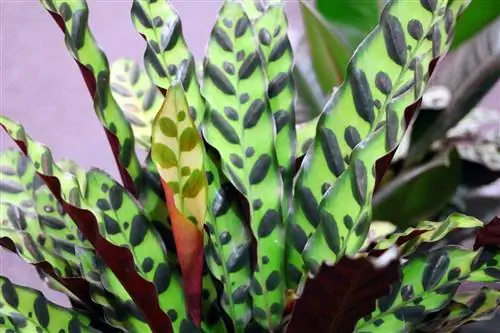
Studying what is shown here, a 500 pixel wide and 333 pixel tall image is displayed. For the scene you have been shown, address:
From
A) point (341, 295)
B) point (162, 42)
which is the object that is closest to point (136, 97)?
point (162, 42)

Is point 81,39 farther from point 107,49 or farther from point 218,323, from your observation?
point 107,49

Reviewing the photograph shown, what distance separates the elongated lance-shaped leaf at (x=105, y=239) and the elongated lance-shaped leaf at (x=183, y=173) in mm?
31

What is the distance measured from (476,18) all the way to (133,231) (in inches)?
20.4

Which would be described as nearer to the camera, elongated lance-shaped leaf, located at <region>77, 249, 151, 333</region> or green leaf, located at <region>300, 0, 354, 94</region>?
elongated lance-shaped leaf, located at <region>77, 249, 151, 333</region>

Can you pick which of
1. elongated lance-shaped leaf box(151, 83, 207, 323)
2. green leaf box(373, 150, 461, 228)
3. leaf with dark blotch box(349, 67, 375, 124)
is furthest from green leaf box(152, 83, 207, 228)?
green leaf box(373, 150, 461, 228)

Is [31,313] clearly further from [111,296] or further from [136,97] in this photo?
[136,97]

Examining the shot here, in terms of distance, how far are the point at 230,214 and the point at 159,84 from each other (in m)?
0.12

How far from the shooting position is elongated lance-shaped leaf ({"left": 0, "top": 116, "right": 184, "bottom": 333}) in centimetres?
36

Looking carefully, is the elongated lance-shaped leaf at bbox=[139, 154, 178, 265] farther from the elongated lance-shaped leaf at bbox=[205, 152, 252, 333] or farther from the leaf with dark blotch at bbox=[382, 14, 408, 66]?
the leaf with dark blotch at bbox=[382, 14, 408, 66]

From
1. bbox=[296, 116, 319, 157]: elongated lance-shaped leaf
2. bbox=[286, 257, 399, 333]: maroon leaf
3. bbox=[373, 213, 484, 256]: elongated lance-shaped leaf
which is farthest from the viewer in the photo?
bbox=[296, 116, 319, 157]: elongated lance-shaped leaf

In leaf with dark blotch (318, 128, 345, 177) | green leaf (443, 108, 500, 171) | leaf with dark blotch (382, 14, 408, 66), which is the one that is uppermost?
leaf with dark blotch (382, 14, 408, 66)

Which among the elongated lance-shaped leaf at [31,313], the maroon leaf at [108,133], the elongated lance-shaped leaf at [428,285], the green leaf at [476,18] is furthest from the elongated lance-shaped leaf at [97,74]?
the green leaf at [476,18]

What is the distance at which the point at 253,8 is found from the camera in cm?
55

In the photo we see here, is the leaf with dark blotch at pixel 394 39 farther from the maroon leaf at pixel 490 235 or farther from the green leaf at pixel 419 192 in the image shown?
the green leaf at pixel 419 192
